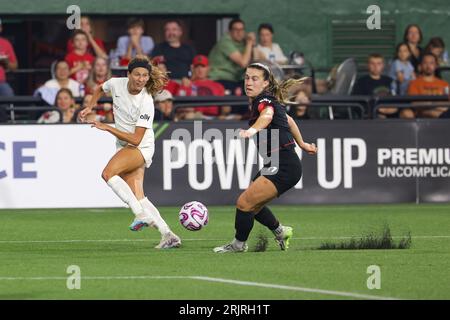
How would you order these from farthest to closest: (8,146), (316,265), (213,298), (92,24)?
1. (92,24)
2. (8,146)
3. (316,265)
4. (213,298)

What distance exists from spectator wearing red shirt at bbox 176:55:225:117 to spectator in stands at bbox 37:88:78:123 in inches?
82.8

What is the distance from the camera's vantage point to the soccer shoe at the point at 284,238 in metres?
13.7

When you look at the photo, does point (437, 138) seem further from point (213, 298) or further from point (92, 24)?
point (213, 298)

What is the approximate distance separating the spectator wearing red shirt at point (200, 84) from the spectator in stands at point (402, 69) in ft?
10.5

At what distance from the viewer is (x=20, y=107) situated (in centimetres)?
2105

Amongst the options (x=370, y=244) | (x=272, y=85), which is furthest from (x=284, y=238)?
(x=272, y=85)

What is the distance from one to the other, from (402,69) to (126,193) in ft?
34.9

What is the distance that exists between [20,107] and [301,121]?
4.43 meters

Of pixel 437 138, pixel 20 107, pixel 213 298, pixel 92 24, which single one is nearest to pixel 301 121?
pixel 437 138

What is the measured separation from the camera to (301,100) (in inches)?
855

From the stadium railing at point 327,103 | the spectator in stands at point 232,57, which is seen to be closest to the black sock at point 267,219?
the stadium railing at point 327,103

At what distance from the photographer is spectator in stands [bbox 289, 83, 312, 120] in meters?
21.8

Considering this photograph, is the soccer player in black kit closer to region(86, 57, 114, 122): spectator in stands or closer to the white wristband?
the white wristband
